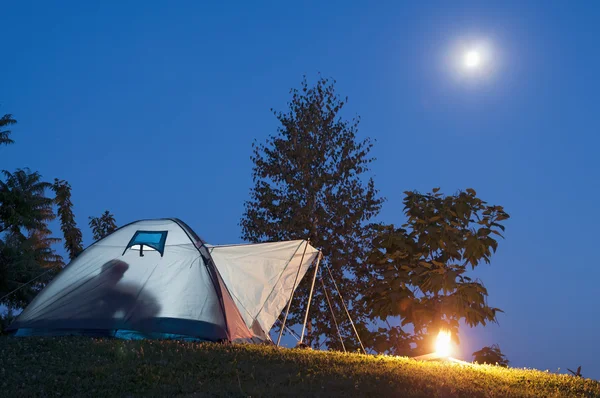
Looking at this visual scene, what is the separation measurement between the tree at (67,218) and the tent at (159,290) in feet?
102

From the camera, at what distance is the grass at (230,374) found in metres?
9.26

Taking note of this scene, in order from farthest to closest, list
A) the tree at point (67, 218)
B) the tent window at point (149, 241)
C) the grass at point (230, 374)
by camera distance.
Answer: the tree at point (67, 218)
the tent window at point (149, 241)
the grass at point (230, 374)

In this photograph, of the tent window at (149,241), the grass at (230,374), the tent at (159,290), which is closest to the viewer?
the grass at (230,374)

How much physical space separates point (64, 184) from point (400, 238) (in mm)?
33099

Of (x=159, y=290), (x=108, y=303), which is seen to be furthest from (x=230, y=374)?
(x=108, y=303)

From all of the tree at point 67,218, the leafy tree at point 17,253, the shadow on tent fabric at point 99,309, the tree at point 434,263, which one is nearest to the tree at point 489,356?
the tree at point 434,263

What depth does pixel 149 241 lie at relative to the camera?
15.2 metres

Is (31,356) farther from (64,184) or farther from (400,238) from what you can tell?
(64,184)

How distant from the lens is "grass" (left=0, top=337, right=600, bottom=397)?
926 centimetres

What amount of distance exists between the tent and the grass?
5.31ft

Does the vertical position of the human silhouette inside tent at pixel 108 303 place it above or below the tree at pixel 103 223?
below

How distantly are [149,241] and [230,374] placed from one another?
6027 mm

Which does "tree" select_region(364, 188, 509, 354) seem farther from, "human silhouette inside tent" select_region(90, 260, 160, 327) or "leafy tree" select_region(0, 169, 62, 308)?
"leafy tree" select_region(0, 169, 62, 308)

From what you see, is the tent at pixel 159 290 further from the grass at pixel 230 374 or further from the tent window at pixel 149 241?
the grass at pixel 230 374
